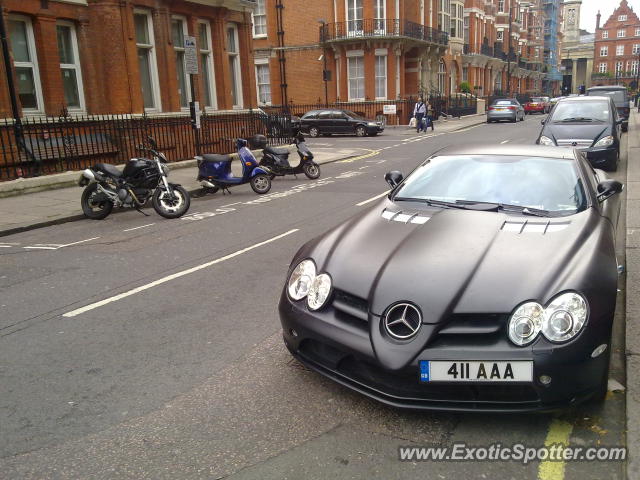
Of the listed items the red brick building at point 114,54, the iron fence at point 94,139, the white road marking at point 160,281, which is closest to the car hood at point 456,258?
the white road marking at point 160,281

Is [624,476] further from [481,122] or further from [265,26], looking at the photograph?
[265,26]

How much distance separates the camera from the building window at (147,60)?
17516 mm

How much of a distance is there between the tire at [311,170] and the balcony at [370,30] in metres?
24.8

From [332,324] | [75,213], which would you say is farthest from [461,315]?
[75,213]

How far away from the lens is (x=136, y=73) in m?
16.8

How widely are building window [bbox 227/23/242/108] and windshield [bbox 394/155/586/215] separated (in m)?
18.1

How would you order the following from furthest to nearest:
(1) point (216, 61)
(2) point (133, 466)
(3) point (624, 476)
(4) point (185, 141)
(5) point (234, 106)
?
1. (5) point (234, 106)
2. (1) point (216, 61)
3. (4) point (185, 141)
4. (2) point (133, 466)
5. (3) point (624, 476)

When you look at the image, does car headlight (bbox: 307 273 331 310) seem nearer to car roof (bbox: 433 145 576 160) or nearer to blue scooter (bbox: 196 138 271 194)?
car roof (bbox: 433 145 576 160)

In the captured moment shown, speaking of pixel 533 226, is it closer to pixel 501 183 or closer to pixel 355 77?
pixel 501 183

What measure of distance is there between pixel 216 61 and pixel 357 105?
62.6 feet

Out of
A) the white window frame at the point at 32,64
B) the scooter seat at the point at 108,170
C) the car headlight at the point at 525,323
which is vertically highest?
the white window frame at the point at 32,64

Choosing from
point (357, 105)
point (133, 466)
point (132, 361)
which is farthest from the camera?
point (357, 105)

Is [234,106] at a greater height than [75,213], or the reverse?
[234,106]

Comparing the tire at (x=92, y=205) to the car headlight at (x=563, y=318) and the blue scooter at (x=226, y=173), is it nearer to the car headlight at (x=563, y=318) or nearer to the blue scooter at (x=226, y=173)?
the blue scooter at (x=226, y=173)
